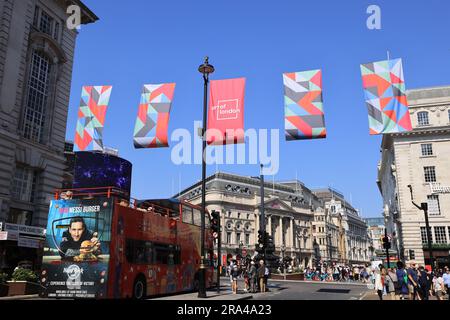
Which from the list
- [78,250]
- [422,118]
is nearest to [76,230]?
[78,250]

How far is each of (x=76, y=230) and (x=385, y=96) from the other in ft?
46.6

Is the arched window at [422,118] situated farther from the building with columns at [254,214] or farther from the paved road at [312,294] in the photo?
the building with columns at [254,214]

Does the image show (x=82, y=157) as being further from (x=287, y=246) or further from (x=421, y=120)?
(x=287, y=246)

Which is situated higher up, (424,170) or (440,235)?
(424,170)

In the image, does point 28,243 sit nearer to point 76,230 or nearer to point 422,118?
point 76,230

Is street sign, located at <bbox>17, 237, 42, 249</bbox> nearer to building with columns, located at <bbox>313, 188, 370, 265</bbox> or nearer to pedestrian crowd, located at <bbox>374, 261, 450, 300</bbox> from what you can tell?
pedestrian crowd, located at <bbox>374, 261, 450, 300</bbox>

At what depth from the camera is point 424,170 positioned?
168 feet

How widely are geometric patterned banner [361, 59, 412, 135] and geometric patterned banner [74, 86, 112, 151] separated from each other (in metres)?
13.5

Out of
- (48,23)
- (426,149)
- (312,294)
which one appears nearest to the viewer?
(312,294)

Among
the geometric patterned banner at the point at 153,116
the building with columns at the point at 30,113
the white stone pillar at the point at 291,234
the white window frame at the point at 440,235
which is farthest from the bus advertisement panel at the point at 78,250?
the white stone pillar at the point at 291,234

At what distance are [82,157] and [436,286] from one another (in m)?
43.4

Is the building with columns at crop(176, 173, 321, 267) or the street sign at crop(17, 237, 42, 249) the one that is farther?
the building with columns at crop(176, 173, 321, 267)

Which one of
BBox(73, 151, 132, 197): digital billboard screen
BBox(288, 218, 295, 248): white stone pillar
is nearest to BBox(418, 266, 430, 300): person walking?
BBox(73, 151, 132, 197): digital billboard screen

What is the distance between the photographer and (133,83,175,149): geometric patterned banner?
63.8ft
